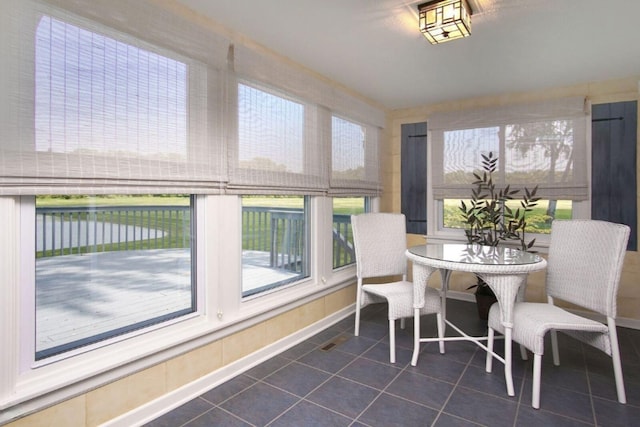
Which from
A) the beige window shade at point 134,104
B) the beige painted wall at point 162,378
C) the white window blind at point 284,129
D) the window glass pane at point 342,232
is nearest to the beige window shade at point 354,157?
the white window blind at point 284,129

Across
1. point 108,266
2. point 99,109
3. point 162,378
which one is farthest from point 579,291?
point 99,109

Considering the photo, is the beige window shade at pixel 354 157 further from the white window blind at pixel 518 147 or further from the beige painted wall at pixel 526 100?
the white window blind at pixel 518 147

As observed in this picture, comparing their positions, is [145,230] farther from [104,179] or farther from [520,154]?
[520,154]

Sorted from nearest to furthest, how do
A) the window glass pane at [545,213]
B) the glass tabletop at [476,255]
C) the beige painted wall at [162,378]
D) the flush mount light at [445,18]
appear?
1. the beige painted wall at [162,378]
2. the flush mount light at [445,18]
3. the glass tabletop at [476,255]
4. the window glass pane at [545,213]

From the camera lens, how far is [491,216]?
3488 millimetres

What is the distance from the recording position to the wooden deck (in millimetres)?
1637

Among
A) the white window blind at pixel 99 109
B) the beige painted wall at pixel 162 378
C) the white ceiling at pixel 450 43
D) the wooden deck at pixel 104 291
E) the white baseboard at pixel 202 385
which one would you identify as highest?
the white ceiling at pixel 450 43

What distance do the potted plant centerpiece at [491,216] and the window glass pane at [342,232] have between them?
3.89 ft

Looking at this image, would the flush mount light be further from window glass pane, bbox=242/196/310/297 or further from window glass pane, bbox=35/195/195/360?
window glass pane, bbox=35/195/195/360

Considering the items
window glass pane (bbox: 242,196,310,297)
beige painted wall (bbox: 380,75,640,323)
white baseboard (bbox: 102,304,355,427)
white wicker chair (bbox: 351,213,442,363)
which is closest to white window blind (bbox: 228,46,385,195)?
window glass pane (bbox: 242,196,310,297)

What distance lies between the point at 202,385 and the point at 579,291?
251 cm

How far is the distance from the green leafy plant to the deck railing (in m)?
1.82

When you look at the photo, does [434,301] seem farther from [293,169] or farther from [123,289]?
[123,289]

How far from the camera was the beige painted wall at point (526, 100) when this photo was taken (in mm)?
3262
